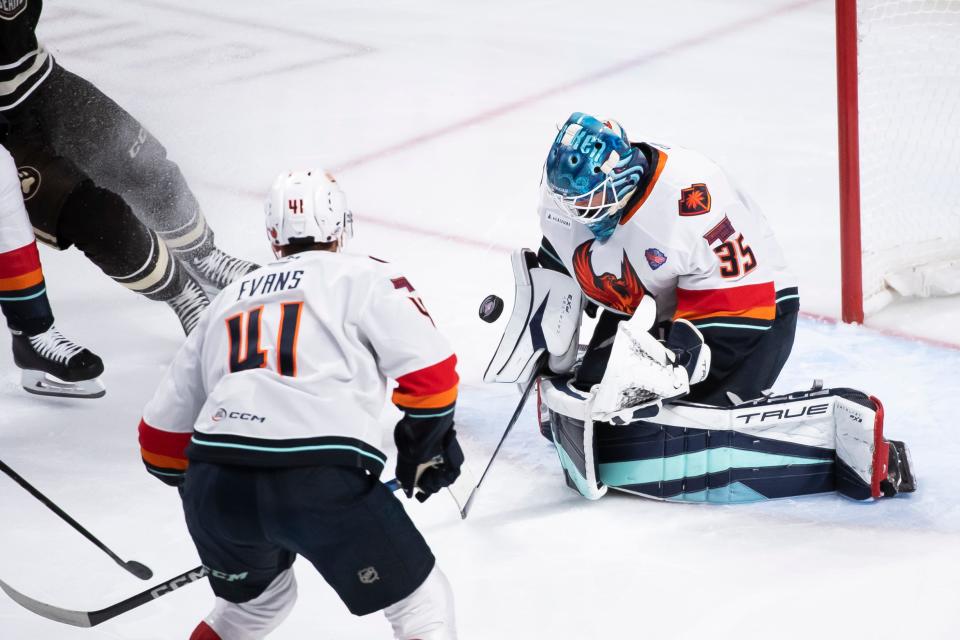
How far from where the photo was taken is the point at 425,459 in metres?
1.94

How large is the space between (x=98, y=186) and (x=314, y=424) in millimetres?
1836

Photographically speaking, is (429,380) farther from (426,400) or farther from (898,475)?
(898,475)

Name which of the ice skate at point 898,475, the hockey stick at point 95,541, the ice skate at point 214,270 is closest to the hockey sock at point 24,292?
the ice skate at point 214,270

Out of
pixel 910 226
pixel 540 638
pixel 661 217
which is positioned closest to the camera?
pixel 540 638

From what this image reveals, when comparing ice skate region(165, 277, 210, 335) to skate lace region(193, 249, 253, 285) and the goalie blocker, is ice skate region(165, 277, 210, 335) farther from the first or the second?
the goalie blocker

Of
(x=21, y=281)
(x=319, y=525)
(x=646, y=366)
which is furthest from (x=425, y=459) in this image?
(x=21, y=281)

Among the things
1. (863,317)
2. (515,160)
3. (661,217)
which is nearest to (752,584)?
(661,217)

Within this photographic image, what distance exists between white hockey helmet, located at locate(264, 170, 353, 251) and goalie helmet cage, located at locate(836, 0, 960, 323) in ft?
5.56

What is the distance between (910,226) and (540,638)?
6.46ft

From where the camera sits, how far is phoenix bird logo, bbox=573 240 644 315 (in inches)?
98.5

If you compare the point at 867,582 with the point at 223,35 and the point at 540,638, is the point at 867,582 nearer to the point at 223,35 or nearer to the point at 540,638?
the point at 540,638

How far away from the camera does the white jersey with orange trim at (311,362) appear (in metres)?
1.78

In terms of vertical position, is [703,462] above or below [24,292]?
below

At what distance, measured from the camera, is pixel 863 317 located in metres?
3.35
